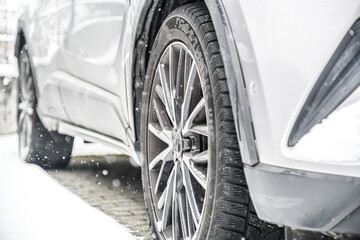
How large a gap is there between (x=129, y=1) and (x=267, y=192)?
55.4 inches

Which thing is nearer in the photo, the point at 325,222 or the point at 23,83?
the point at 325,222

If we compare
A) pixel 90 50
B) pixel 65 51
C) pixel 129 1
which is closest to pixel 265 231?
pixel 129 1

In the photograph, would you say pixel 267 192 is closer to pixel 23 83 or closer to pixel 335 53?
pixel 335 53

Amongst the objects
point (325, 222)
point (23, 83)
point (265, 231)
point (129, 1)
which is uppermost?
point (129, 1)

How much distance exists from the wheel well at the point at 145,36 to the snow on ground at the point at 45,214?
0.55m

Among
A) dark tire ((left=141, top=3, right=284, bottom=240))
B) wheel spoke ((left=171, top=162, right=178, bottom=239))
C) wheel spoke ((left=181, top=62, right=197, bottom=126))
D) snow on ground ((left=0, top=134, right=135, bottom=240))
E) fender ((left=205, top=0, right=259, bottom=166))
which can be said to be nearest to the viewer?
fender ((left=205, top=0, right=259, bottom=166))

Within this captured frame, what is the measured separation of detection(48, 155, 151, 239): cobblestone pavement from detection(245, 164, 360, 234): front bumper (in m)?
1.48

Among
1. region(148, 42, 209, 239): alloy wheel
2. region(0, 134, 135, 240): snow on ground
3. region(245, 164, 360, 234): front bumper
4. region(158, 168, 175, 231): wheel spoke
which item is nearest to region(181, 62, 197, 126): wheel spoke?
region(148, 42, 209, 239): alloy wheel

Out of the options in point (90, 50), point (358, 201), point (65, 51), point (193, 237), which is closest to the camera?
point (358, 201)

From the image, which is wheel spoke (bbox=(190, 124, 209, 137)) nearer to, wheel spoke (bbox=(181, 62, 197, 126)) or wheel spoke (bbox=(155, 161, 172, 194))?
wheel spoke (bbox=(181, 62, 197, 126))

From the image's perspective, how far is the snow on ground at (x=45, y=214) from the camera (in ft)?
10.1

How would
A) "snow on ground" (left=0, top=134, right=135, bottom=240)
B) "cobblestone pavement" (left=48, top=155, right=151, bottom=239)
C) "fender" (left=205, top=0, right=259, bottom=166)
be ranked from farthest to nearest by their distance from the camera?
"cobblestone pavement" (left=48, top=155, right=151, bottom=239), "snow on ground" (left=0, top=134, right=135, bottom=240), "fender" (left=205, top=0, right=259, bottom=166)

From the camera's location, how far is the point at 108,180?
4.74 metres

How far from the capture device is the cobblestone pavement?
3604 millimetres
